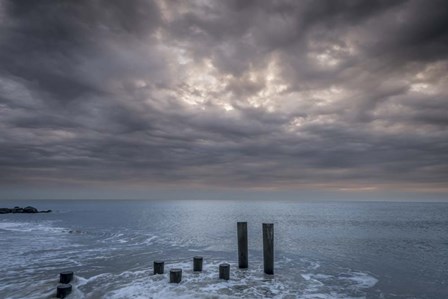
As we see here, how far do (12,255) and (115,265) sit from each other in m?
9.65

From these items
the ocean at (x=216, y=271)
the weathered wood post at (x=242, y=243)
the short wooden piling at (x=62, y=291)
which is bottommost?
the ocean at (x=216, y=271)

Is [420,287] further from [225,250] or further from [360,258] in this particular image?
[225,250]

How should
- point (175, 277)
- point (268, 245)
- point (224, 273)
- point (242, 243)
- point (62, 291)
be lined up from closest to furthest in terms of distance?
1. point (62, 291)
2. point (175, 277)
3. point (224, 273)
4. point (268, 245)
5. point (242, 243)

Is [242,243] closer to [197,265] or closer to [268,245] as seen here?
[268,245]

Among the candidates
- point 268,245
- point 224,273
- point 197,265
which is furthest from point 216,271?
point 268,245

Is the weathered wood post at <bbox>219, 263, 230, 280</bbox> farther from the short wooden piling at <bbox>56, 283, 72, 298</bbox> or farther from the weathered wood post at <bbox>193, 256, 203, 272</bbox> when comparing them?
the short wooden piling at <bbox>56, 283, 72, 298</bbox>

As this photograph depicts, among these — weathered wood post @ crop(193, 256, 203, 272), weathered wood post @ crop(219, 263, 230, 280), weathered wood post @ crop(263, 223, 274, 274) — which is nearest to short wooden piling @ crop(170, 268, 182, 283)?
weathered wood post @ crop(219, 263, 230, 280)

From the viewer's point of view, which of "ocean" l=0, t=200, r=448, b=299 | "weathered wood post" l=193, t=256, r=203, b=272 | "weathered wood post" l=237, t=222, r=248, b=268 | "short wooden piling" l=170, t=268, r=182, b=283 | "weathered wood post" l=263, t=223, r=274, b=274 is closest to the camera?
"ocean" l=0, t=200, r=448, b=299

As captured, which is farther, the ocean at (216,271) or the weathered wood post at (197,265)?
the weathered wood post at (197,265)

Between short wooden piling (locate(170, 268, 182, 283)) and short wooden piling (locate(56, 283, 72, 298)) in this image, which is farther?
short wooden piling (locate(170, 268, 182, 283))

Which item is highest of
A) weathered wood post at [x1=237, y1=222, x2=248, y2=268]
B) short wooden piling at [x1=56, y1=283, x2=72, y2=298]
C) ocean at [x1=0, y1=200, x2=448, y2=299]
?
weathered wood post at [x1=237, y1=222, x2=248, y2=268]

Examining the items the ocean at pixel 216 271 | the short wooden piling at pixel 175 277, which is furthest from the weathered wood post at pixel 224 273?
the short wooden piling at pixel 175 277

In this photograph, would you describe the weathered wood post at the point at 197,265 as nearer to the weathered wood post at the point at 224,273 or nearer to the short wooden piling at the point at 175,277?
the weathered wood post at the point at 224,273

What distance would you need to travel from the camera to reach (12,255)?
23750 millimetres
